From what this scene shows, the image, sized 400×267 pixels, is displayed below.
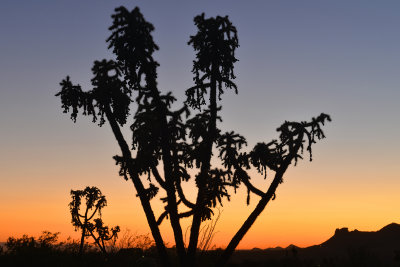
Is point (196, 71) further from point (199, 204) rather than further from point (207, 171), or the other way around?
point (199, 204)

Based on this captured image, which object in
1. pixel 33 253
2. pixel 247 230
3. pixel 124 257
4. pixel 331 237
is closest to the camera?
pixel 247 230

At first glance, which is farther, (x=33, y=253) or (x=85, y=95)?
(x=33, y=253)

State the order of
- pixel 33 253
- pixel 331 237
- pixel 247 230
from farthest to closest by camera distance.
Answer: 1. pixel 331 237
2. pixel 33 253
3. pixel 247 230

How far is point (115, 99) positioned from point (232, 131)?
441cm

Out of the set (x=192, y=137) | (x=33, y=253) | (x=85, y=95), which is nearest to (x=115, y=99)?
(x=85, y=95)

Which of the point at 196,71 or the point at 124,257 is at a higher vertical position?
the point at 196,71

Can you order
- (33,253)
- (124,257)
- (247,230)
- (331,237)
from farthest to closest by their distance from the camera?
(331,237)
(124,257)
(33,253)
(247,230)

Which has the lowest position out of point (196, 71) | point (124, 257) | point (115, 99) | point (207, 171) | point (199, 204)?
point (124, 257)

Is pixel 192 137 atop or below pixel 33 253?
atop


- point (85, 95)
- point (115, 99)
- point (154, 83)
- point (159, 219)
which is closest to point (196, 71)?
point (154, 83)

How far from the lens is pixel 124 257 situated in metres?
23.0

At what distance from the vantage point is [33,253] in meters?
19.6

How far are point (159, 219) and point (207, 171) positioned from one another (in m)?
2.56

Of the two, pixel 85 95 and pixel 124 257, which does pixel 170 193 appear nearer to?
pixel 85 95
